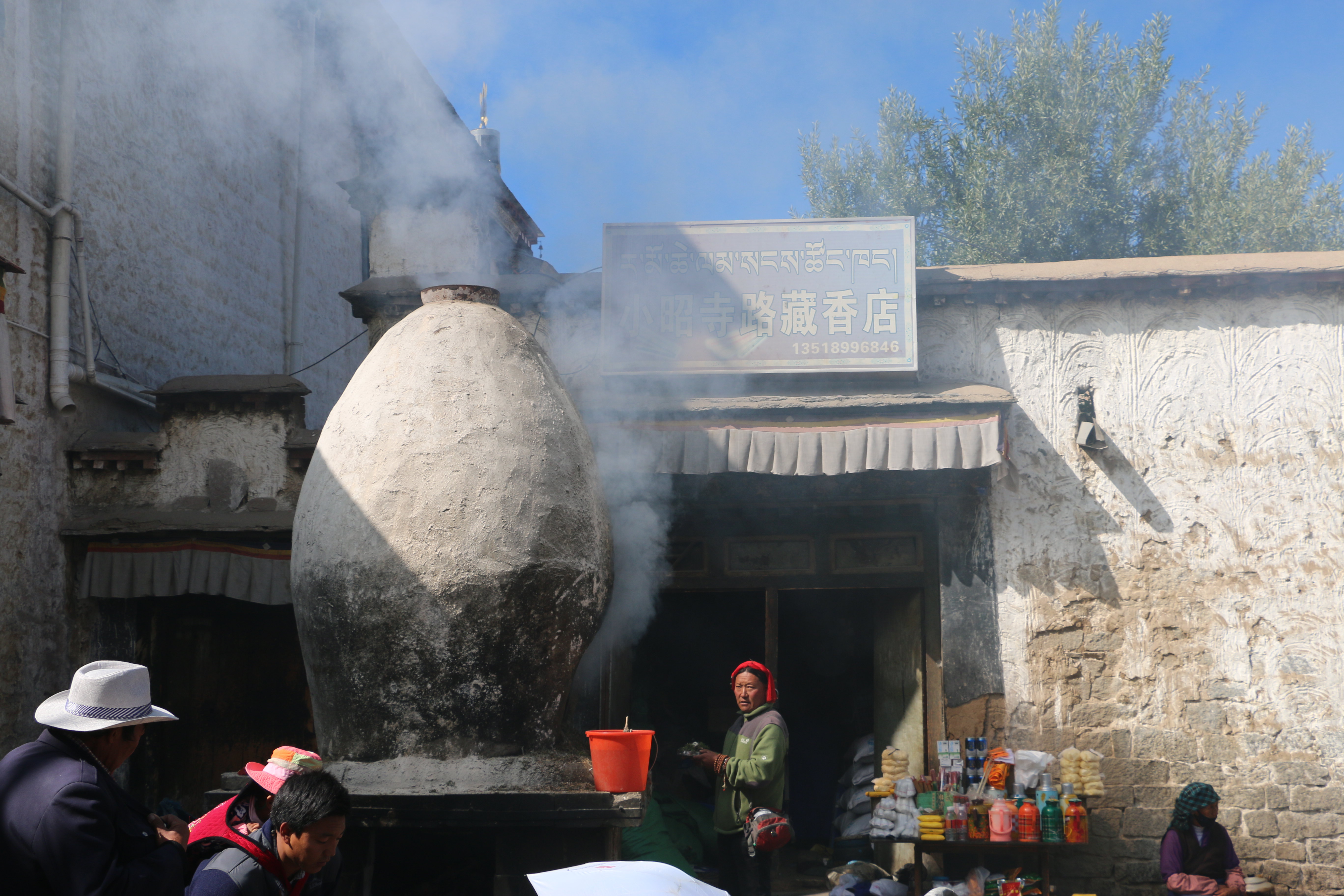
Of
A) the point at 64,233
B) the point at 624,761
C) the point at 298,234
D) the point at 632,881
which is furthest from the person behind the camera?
the point at 298,234

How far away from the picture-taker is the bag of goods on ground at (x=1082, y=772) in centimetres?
650

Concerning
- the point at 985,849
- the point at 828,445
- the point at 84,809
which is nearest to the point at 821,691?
the point at 985,849

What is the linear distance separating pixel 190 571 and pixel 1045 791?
5.80 metres

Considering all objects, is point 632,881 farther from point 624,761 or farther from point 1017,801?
point 1017,801

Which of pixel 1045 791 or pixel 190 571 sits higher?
pixel 190 571

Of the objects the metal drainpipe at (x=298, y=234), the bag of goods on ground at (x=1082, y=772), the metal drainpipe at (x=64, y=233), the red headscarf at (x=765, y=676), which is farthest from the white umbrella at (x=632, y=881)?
the metal drainpipe at (x=298, y=234)

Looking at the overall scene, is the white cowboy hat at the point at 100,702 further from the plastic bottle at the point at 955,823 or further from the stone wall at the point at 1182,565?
the stone wall at the point at 1182,565

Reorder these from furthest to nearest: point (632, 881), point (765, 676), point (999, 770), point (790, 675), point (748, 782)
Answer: point (790, 675) → point (999, 770) → point (765, 676) → point (748, 782) → point (632, 881)

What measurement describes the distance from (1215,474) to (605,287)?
4351 millimetres

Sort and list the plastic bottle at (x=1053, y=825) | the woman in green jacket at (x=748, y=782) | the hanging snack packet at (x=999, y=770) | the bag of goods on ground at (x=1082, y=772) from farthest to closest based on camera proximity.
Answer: the bag of goods on ground at (x=1082, y=772), the hanging snack packet at (x=999, y=770), the plastic bottle at (x=1053, y=825), the woman in green jacket at (x=748, y=782)

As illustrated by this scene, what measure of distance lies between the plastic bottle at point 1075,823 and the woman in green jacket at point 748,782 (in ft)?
5.82

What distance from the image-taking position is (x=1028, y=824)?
6090 mm

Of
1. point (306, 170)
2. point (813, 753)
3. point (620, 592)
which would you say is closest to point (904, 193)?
point (306, 170)

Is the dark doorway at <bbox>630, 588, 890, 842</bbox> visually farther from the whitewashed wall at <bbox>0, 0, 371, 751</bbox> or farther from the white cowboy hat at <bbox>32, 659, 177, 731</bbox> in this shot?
the white cowboy hat at <bbox>32, 659, 177, 731</bbox>
